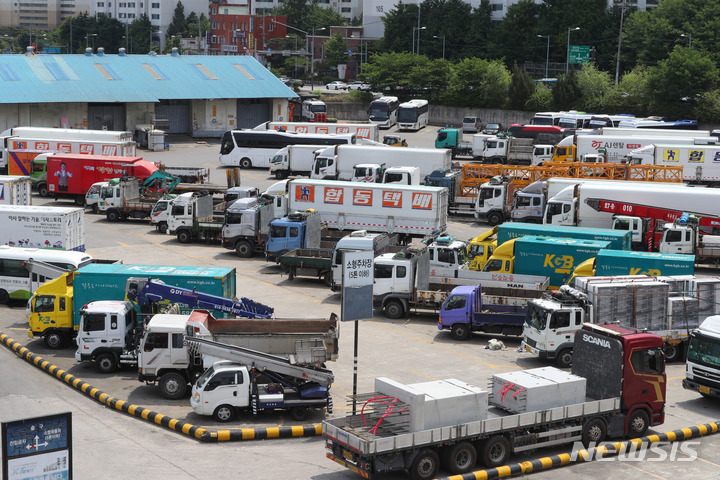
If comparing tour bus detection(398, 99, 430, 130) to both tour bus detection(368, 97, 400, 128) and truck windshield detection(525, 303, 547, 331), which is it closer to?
tour bus detection(368, 97, 400, 128)

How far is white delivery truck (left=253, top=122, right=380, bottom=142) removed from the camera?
72375mm

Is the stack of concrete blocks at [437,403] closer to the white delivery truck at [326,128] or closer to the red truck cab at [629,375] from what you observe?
the red truck cab at [629,375]

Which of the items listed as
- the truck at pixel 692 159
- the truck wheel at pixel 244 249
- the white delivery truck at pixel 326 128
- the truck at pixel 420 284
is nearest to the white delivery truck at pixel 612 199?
the truck at pixel 420 284

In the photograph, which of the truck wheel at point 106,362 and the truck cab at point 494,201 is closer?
the truck wheel at point 106,362

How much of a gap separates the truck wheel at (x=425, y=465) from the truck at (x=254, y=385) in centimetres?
502

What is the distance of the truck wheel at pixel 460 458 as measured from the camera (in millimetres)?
19688

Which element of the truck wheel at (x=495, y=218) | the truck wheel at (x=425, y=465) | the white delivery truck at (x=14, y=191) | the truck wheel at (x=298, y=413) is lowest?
the truck wheel at (x=298, y=413)

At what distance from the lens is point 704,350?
24922 millimetres

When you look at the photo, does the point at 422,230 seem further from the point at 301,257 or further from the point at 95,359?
the point at 95,359

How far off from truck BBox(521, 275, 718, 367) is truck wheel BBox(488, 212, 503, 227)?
70.3ft

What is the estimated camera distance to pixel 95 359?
90.6ft

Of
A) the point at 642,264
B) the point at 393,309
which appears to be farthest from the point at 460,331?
the point at 642,264

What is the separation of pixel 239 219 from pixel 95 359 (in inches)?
669

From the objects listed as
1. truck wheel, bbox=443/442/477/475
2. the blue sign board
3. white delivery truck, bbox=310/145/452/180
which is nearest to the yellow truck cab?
truck wheel, bbox=443/442/477/475
